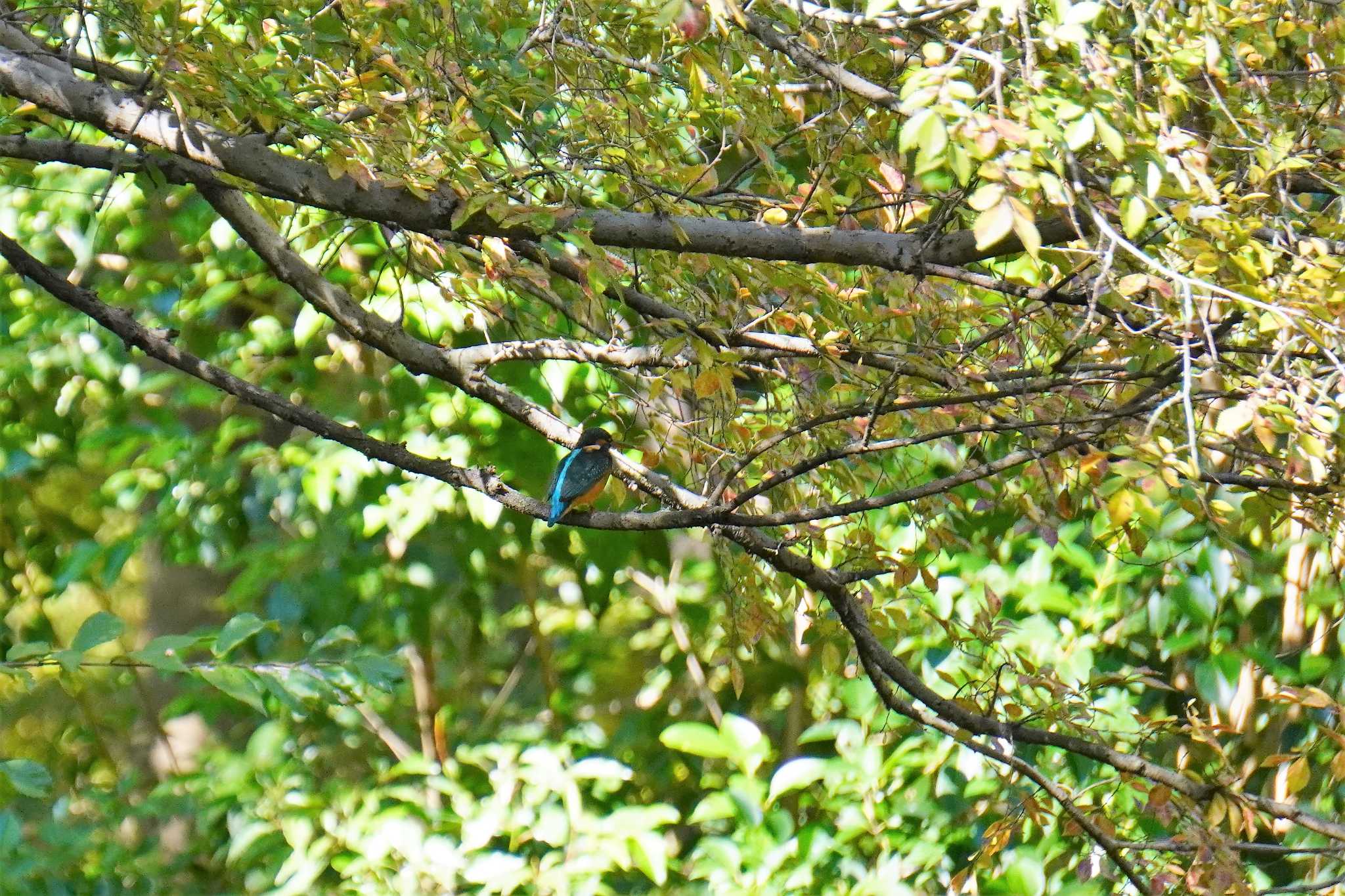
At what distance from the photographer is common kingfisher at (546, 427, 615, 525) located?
3.66 metres

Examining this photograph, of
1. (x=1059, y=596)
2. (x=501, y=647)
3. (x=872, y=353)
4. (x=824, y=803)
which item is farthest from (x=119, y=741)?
(x=872, y=353)

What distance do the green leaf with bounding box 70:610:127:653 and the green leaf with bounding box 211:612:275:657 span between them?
0.23 metres

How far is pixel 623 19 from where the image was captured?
3.38m

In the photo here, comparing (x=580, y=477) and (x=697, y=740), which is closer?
(x=580, y=477)

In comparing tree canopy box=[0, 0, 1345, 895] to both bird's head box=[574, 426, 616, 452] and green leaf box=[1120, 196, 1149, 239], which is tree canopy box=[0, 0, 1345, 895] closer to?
green leaf box=[1120, 196, 1149, 239]

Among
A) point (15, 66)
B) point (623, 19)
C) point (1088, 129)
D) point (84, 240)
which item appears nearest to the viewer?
point (1088, 129)

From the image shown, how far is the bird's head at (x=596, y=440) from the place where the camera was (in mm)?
3347

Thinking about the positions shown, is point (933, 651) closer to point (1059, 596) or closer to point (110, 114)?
point (1059, 596)

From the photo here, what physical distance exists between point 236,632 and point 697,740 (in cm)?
171

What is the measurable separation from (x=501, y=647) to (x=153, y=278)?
3.48 m

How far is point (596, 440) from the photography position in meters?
3.47

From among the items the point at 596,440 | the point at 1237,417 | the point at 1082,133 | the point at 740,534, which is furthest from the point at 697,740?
the point at 1082,133

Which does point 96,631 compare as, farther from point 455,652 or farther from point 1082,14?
point 455,652

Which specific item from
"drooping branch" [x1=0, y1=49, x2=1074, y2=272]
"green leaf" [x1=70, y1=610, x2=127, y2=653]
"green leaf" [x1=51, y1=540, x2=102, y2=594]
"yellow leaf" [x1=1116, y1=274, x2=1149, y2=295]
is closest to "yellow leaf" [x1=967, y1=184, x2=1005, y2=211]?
"yellow leaf" [x1=1116, y1=274, x2=1149, y2=295]
